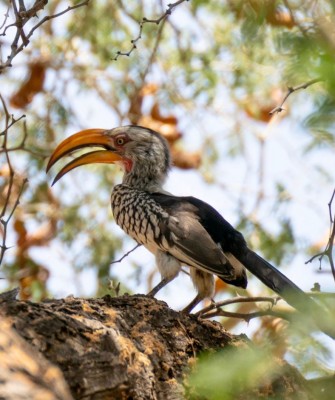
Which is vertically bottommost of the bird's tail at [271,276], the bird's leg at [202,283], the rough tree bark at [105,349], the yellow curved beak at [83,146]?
the rough tree bark at [105,349]

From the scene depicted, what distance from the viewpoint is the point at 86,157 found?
6.20m

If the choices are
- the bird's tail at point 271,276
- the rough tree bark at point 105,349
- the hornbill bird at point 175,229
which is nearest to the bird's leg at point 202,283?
the hornbill bird at point 175,229

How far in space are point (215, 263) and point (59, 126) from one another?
353 centimetres

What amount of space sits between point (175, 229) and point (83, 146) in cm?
130

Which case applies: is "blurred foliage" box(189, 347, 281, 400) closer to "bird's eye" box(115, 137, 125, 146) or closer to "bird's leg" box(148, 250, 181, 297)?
"bird's leg" box(148, 250, 181, 297)

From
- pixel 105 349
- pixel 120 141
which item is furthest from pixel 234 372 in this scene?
pixel 120 141

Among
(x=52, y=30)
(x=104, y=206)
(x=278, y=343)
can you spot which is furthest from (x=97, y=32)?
(x=278, y=343)

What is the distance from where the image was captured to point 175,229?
5164 millimetres

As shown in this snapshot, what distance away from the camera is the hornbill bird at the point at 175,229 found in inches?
196

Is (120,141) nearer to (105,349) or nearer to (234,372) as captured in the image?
(105,349)

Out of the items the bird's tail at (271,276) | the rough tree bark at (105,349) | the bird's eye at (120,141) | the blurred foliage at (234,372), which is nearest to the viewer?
the blurred foliage at (234,372)

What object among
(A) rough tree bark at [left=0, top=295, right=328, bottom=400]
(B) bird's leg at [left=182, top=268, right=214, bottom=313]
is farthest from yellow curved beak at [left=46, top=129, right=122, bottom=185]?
(A) rough tree bark at [left=0, top=295, right=328, bottom=400]

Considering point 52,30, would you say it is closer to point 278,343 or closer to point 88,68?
point 88,68

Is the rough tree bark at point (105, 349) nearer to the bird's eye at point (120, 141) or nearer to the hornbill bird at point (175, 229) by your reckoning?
the hornbill bird at point (175, 229)
